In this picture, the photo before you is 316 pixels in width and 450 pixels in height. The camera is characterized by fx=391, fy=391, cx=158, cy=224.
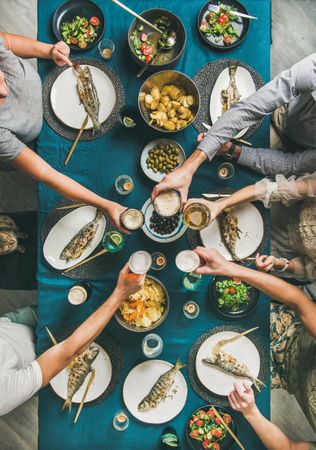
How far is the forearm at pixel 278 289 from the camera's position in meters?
1.94

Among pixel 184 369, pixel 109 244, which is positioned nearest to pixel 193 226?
pixel 109 244

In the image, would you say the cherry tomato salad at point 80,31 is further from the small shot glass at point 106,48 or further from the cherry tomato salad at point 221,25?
the cherry tomato salad at point 221,25

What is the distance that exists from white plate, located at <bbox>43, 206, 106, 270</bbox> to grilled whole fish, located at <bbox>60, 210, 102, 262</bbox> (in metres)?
0.02

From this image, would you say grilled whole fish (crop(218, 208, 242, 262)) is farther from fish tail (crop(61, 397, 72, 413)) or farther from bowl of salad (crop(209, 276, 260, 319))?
fish tail (crop(61, 397, 72, 413))

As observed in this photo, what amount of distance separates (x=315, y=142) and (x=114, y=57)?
1.16 meters

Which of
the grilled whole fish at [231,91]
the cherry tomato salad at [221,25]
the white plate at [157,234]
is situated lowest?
the white plate at [157,234]

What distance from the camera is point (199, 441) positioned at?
2018mm

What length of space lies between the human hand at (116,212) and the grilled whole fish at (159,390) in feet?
2.48

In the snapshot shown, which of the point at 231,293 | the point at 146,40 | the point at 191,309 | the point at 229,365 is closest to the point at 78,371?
the point at 191,309

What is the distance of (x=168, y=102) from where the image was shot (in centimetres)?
200

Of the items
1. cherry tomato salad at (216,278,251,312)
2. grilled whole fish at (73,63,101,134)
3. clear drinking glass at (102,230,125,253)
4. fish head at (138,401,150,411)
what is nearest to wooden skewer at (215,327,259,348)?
cherry tomato salad at (216,278,251,312)

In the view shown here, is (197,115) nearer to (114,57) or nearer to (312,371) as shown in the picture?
(114,57)

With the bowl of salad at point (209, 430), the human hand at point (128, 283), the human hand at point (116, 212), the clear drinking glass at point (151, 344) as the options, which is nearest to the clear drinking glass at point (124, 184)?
the human hand at point (116, 212)

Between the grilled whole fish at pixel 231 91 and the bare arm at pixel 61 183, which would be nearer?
the bare arm at pixel 61 183
